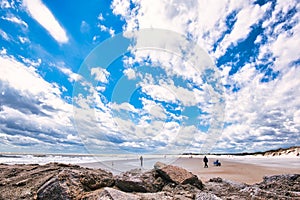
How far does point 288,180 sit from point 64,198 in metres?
8.37

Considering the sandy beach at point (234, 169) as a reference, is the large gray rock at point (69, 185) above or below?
above

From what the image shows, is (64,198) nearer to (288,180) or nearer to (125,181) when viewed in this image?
(125,181)

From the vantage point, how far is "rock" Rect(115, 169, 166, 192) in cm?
788

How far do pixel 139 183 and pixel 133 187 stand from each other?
9.5 inches

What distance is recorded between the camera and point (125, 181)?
802 centimetres

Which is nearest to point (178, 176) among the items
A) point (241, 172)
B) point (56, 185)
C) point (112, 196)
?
point (112, 196)

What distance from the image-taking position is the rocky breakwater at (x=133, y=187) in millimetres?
6774

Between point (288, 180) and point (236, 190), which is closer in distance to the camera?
point (236, 190)

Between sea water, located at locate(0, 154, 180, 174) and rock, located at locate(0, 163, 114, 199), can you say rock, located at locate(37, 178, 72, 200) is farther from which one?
sea water, located at locate(0, 154, 180, 174)

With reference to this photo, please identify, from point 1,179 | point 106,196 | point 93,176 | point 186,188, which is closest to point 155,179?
point 186,188

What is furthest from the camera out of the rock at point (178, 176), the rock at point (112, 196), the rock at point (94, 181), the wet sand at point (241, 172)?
the wet sand at point (241, 172)

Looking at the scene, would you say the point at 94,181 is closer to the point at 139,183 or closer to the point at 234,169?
the point at 139,183

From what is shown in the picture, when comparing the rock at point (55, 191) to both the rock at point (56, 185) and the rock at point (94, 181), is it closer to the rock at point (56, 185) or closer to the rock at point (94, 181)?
the rock at point (56, 185)

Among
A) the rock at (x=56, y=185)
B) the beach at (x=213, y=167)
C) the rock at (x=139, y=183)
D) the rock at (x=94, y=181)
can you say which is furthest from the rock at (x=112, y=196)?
the beach at (x=213, y=167)
